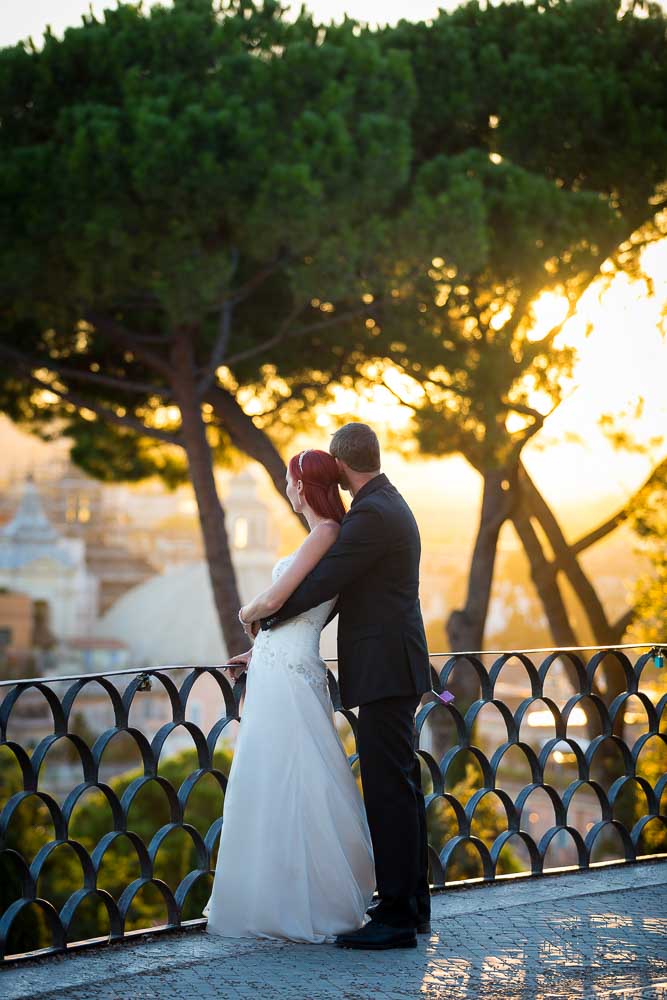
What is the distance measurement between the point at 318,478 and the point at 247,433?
909cm

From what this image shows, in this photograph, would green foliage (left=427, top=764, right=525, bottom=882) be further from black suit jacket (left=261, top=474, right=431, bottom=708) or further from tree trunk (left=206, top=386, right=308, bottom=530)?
black suit jacket (left=261, top=474, right=431, bottom=708)

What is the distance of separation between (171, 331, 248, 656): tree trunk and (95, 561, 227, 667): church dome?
49.9 metres

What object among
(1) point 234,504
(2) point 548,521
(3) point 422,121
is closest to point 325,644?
(1) point 234,504

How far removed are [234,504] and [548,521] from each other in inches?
2258

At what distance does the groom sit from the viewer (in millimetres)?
3338

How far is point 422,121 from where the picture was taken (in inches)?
466

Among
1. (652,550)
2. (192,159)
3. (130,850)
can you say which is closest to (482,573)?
(652,550)

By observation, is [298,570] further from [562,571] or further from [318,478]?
[562,571]

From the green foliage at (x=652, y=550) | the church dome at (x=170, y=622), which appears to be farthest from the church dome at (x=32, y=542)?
the green foliage at (x=652, y=550)

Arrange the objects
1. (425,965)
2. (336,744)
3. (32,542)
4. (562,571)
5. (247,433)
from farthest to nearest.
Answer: (32,542) < (562,571) < (247,433) < (336,744) < (425,965)

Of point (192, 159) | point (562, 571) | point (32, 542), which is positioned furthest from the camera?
point (32, 542)

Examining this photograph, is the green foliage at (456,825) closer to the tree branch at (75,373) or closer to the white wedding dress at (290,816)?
the tree branch at (75,373)

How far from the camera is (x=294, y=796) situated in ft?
11.3

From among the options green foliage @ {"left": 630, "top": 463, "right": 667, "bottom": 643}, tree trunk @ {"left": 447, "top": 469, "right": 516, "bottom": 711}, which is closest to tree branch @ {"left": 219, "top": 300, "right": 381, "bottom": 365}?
tree trunk @ {"left": 447, "top": 469, "right": 516, "bottom": 711}
